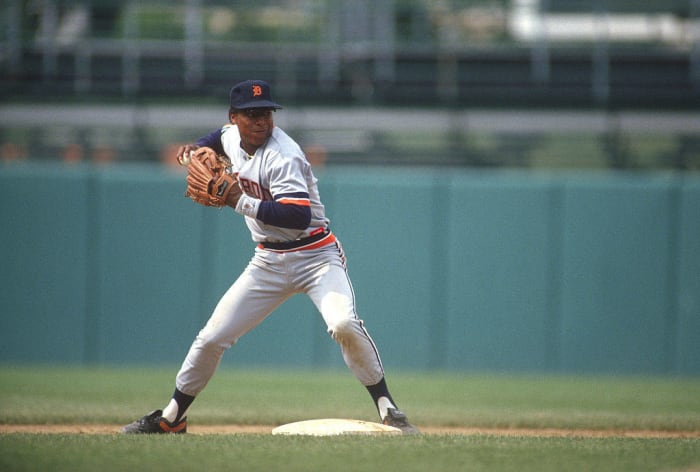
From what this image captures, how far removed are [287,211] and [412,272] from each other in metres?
5.33

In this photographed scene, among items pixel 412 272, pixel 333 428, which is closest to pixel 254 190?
pixel 333 428

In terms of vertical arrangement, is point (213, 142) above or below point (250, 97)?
below

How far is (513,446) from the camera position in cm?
506

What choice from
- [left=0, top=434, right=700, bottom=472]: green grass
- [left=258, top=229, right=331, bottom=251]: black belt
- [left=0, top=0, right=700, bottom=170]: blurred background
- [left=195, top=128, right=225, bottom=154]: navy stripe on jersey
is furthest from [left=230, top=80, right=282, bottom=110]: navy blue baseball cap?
[left=0, top=0, right=700, bottom=170]: blurred background

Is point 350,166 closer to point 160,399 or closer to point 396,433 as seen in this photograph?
point 160,399

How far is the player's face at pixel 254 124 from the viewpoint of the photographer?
5.46m

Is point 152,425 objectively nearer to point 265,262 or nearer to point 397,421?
point 265,262

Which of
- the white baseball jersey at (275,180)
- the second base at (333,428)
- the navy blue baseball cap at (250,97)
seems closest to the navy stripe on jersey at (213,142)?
the white baseball jersey at (275,180)

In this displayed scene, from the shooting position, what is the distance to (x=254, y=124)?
5.46 m

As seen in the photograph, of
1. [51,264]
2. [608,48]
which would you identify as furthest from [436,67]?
[51,264]

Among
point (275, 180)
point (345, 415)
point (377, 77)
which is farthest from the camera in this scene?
point (377, 77)

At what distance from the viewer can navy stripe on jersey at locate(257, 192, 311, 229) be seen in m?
5.25

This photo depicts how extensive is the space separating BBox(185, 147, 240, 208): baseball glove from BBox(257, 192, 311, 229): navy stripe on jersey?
0.25m

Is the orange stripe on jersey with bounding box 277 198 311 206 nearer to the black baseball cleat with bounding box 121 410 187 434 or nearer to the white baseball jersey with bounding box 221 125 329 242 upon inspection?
Answer: the white baseball jersey with bounding box 221 125 329 242
